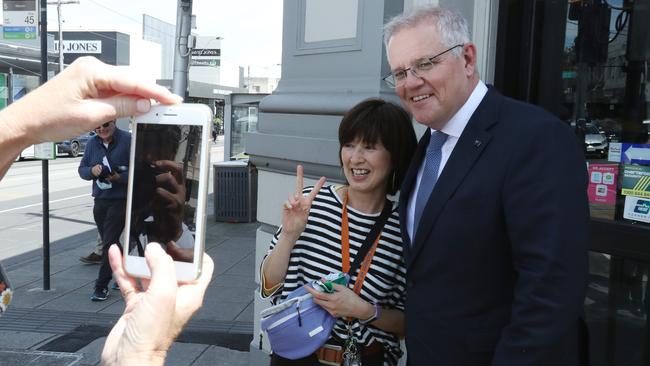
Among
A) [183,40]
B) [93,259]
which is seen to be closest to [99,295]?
[93,259]

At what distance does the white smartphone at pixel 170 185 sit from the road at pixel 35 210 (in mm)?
5132

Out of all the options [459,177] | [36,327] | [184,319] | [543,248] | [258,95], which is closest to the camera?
[184,319]

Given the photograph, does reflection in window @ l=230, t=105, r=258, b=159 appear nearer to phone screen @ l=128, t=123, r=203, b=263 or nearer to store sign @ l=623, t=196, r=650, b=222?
store sign @ l=623, t=196, r=650, b=222

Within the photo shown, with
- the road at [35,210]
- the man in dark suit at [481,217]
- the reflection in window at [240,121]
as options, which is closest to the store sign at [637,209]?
the man in dark suit at [481,217]

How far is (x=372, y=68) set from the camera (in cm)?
358

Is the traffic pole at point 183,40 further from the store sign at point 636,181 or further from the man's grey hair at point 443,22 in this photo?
the man's grey hair at point 443,22

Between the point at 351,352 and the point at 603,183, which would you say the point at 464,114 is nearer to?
the point at 351,352

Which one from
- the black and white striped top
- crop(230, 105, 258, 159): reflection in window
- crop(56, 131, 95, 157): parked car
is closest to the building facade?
the black and white striped top

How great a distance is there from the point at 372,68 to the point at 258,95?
1026cm

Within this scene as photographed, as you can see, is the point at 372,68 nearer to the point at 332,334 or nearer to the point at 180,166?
the point at 332,334

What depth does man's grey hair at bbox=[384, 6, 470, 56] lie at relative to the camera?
2.03 m

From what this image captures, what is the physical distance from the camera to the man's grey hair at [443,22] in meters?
2.03

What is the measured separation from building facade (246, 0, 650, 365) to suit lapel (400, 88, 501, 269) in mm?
1425

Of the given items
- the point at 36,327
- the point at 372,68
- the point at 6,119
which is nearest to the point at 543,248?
the point at 6,119
